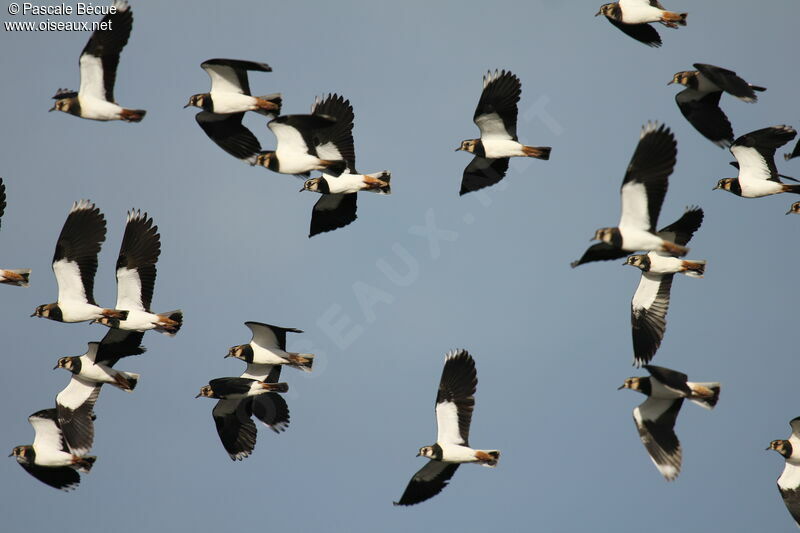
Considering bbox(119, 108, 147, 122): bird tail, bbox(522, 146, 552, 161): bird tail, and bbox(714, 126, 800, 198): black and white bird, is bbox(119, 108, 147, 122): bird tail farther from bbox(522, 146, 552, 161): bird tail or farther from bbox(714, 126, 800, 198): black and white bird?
bbox(714, 126, 800, 198): black and white bird

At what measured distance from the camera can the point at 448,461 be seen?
3219 centimetres

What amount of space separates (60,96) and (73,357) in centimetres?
639

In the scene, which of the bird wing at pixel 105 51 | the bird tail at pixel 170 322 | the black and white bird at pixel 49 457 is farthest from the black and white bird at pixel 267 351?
the bird wing at pixel 105 51

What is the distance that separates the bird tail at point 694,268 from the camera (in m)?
32.8

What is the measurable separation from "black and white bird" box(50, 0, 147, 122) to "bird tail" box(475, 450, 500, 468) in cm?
1112

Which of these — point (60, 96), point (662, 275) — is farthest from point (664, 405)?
point (60, 96)

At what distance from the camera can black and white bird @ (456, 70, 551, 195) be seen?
33.6 meters

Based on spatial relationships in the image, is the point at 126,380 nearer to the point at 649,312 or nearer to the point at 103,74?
the point at 103,74

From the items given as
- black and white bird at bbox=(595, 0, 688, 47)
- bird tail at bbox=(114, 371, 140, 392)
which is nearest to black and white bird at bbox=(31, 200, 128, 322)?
bird tail at bbox=(114, 371, 140, 392)

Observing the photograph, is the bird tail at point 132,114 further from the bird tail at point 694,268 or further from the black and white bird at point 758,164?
the black and white bird at point 758,164

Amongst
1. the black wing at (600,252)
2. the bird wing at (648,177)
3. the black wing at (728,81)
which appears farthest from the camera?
the black wing at (728,81)

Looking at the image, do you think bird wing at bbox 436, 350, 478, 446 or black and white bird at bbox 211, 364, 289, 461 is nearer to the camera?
bird wing at bbox 436, 350, 478, 446

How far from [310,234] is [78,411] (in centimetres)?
722

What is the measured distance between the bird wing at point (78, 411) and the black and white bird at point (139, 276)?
2.44 m
